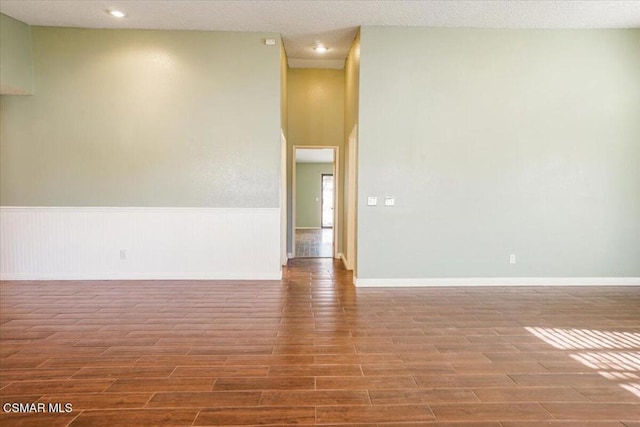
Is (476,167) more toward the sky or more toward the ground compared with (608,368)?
more toward the sky

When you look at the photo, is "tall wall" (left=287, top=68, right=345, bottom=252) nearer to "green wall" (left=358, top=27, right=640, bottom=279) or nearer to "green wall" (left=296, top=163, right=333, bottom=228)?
"green wall" (left=358, top=27, right=640, bottom=279)

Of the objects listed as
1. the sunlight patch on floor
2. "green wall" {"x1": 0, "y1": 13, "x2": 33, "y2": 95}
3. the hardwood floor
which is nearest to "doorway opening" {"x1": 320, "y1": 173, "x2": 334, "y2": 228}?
the hardwood floor

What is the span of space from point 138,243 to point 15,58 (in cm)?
278

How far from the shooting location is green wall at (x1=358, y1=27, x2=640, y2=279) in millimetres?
4730

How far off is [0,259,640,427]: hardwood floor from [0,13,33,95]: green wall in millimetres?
2571

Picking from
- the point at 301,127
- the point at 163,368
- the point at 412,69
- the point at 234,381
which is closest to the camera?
the point at 234,381

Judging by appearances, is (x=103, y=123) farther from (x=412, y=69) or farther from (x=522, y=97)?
(x=522, y=97)

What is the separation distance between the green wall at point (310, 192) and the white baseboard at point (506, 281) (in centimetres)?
849

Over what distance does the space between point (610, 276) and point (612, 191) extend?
114cm

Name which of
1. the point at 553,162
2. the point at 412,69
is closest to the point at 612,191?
the point at 553,162

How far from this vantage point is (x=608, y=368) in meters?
2.58

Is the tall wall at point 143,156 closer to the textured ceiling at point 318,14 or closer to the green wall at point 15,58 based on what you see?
the green wall at point 15,58

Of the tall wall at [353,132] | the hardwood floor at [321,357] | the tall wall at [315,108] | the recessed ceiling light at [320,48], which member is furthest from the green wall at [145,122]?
the tall wall at [315,108]

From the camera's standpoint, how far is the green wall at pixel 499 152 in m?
4.73
